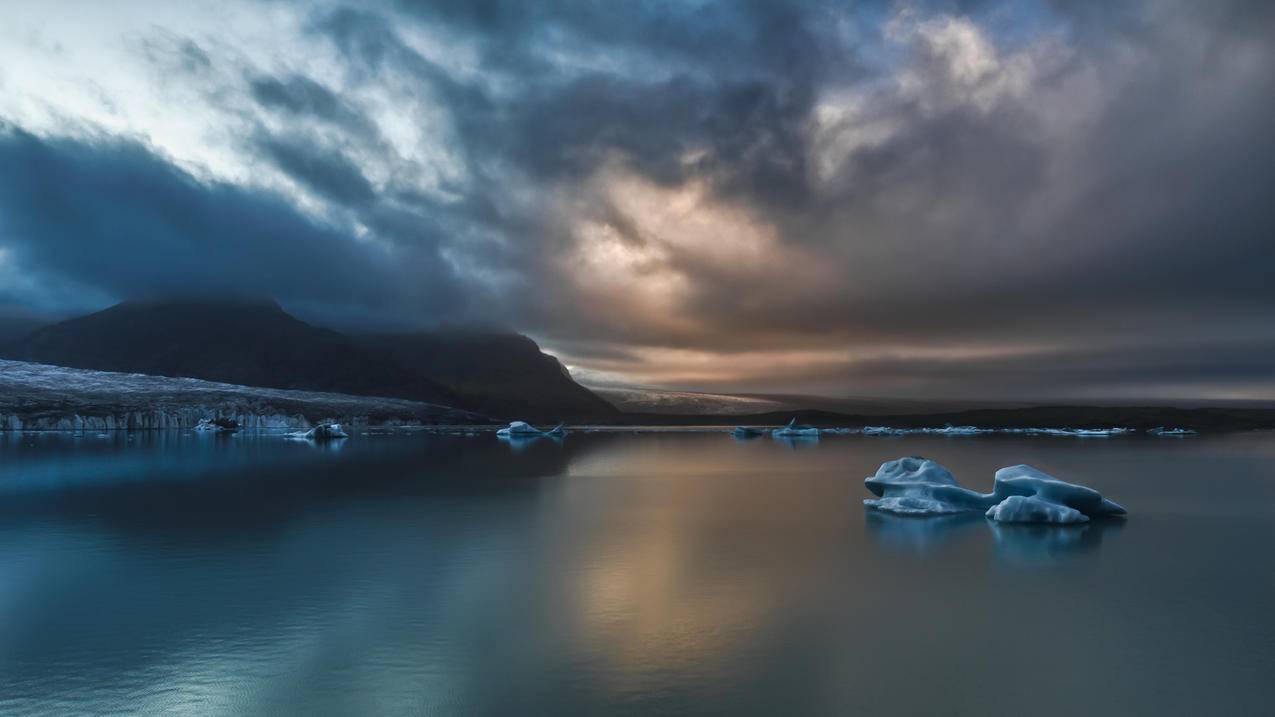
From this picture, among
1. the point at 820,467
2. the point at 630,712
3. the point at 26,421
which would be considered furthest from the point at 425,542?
the point at 26,421

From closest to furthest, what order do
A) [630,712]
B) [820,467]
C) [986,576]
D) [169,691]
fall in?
[630,712], [169,691], [986,576], [820,467]

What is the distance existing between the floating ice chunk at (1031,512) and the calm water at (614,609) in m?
0.57

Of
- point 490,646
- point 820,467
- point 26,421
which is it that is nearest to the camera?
point 490,646

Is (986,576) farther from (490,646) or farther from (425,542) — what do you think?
(425,542)

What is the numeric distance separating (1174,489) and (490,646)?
125 ft

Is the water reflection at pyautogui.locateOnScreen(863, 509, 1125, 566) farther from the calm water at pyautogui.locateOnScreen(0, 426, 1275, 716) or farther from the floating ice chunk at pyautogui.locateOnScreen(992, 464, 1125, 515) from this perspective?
the floating ice chunk at pyautogui.locateOnScreen(992, 464, 1125, 515)

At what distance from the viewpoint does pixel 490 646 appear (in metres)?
11.5

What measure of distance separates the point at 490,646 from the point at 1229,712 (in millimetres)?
9404

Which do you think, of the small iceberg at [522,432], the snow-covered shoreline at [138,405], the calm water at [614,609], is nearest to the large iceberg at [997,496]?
the calm water at [614,609]

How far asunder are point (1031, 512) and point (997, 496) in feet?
5.60

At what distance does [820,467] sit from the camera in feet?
168

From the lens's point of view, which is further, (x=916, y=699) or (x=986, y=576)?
(x=986, y=576)

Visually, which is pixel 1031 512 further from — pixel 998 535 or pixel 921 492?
pixel 921 492

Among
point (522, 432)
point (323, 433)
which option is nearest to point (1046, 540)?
point (323, 433)
